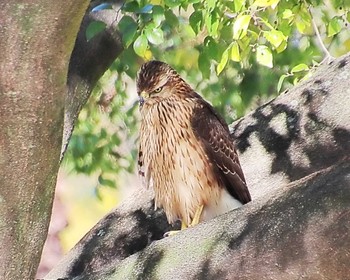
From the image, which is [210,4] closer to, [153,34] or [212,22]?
[212,22]

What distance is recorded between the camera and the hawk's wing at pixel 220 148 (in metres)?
3.85

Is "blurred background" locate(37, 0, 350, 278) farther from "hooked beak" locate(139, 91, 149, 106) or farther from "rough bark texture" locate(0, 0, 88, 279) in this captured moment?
"rough bark texture" locate(0, 0, 88, 279)

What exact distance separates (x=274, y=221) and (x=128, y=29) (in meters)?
1.36

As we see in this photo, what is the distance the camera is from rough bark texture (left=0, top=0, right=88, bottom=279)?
6.92 feet

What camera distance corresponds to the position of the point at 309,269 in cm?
229

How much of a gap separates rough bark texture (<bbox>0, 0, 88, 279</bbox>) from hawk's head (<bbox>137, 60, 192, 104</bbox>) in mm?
1676

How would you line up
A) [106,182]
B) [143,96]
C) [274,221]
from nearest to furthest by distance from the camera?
1. [274,221]
2. [143,96]
3. [106,182]

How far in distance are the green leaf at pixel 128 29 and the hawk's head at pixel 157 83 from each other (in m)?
0.41

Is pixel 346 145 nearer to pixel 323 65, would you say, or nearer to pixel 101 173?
pixel 323 65

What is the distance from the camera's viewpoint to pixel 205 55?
4.12m

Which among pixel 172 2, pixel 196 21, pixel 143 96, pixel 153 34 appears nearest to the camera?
pixel 153 34

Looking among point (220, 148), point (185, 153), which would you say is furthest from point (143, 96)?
point (220, 148)

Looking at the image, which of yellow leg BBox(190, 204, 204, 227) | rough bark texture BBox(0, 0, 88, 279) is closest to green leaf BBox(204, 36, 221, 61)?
yellow leg BBox(190, 204, 204, 227)

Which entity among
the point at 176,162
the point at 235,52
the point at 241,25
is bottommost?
the point at 176,162
